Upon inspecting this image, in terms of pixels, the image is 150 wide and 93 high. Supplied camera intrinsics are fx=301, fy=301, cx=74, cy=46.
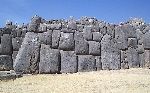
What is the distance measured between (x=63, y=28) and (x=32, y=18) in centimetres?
115

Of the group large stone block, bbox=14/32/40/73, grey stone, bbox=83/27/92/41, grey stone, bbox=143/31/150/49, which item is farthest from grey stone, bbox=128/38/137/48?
large stone block, bbox=14/32/40/73

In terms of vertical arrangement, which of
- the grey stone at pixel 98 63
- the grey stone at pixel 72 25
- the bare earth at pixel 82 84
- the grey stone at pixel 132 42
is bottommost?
the bare earth at pixel 82 84

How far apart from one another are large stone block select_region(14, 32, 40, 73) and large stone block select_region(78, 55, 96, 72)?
1.41m

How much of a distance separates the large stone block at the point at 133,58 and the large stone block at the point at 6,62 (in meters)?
4.03

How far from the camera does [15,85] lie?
7.76 m

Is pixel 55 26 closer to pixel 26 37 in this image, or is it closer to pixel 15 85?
pixel 26 37

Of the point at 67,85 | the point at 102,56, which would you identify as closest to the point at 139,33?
the point at 102,56

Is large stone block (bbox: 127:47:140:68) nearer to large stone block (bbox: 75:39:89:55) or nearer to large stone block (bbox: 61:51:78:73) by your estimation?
large stone block (bbox: 75:39:89:55)

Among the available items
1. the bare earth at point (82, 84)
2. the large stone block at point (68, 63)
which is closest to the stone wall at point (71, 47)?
the large stone block at point (68, 63)

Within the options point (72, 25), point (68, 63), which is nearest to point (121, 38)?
point (72, 25)

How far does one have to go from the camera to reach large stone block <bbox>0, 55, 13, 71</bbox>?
10.0 metres

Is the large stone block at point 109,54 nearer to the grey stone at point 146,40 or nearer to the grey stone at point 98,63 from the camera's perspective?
the grey stone at point 98,63

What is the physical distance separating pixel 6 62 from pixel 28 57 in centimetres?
92

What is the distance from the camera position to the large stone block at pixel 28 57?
9647 mm
